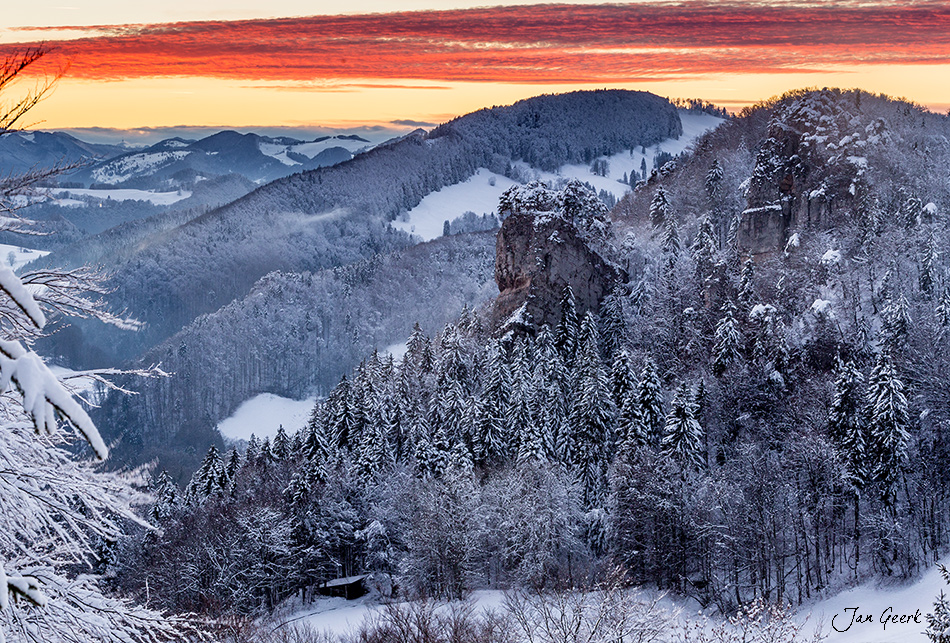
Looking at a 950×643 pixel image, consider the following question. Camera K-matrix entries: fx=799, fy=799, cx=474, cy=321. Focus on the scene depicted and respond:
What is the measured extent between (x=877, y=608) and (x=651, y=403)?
2167cm

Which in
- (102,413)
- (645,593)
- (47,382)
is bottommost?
(102,413)

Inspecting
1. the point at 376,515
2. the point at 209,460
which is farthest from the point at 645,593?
the point at 209,460

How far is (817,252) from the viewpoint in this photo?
81125 mm

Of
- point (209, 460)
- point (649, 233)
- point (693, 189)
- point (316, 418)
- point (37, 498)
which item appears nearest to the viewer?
point (37, 498)

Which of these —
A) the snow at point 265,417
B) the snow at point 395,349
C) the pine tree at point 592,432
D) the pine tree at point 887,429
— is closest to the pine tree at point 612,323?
the pine tree at point 592,432

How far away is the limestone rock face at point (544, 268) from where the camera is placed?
81438 millimetres

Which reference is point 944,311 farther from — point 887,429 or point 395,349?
point 395,349

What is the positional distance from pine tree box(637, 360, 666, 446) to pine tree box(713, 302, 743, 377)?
781 cm

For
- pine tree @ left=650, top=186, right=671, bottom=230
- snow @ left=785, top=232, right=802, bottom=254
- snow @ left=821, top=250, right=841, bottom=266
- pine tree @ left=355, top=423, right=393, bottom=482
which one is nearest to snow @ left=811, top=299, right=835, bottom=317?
snow @ left=821, top=250, right=841, bottom=266

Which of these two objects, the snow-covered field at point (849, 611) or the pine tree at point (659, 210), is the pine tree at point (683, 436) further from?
the pine tree at point (659, 210)

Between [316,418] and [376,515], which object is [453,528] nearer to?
[376,515]

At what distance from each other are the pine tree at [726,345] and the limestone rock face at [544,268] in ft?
57.6

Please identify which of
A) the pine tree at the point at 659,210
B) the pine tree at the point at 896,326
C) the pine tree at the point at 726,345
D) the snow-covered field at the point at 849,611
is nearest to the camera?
the snow-covered field at the point at 849,611

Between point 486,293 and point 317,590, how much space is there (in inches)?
4866
